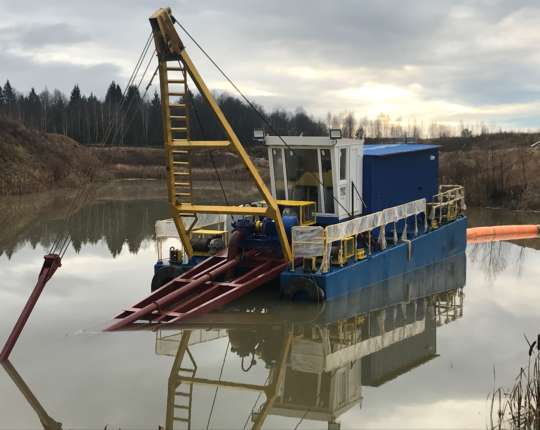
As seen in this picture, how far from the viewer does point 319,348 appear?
1061 cm

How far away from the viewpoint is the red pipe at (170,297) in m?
10.8

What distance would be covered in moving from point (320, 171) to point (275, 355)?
472cm

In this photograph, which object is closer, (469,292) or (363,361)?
(363,361)

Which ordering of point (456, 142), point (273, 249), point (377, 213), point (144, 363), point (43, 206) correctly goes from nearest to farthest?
1. point (144, 363)
2. point (273, 249)
3. point (377, 213)
4. point (43, 206)
5. point (456, 142)

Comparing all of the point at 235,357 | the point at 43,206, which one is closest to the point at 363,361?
the point at 235,357

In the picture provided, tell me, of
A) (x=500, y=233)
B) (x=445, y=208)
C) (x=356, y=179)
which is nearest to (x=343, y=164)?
(x=356, y=179)

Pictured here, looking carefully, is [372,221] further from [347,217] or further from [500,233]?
[500,233]

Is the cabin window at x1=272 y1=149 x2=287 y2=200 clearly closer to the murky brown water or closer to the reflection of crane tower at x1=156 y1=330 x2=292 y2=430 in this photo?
the murky brown water

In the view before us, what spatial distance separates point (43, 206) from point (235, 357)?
2103 centimetres

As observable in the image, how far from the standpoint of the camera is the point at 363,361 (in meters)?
10.1

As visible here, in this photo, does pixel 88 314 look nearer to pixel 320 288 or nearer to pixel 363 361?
pixel 320 288

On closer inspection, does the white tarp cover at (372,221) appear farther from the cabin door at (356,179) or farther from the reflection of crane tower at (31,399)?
the reflection of crane tower at (31,399)

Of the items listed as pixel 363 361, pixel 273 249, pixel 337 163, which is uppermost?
pixel 337 163

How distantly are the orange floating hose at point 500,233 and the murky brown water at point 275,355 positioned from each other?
15.4 feet
